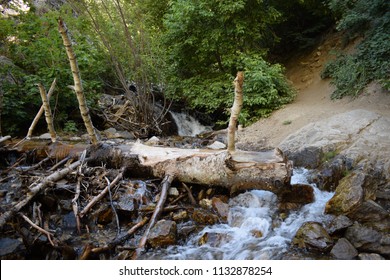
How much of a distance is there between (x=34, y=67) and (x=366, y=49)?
34.1ft

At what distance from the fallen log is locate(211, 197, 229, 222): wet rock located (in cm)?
26

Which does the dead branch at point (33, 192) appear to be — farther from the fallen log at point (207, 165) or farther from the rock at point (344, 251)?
the rock at point (344, 251)

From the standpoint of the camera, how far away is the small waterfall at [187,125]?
1099cm

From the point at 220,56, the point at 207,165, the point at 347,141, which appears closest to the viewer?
the point at 207,165

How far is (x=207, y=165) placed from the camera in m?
4.22

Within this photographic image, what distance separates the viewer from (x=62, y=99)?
8289 mm

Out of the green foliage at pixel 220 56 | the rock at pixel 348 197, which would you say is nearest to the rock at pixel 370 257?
the rock at pixel 348 197

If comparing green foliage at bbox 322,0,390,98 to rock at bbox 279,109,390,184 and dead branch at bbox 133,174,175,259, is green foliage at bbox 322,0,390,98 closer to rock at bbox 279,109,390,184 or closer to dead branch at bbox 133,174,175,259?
rock at bbox 279,109,390,184

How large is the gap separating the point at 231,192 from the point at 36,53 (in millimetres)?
7492

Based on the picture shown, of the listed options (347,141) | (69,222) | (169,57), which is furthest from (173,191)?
(169,57)

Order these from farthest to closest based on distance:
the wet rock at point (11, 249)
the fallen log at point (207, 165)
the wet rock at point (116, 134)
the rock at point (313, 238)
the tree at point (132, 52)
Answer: the tree at point (132, 52) → the wet rock at point (116, 134) → the fallen log at point (207, 165) → the rock at point (313, 238) → the wet rock at point (11, 249)

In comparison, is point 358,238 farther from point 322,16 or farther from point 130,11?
point 322,16

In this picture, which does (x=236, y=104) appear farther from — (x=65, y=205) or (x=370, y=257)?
(x=65, y=205)

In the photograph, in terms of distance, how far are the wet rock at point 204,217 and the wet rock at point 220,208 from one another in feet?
0.33
